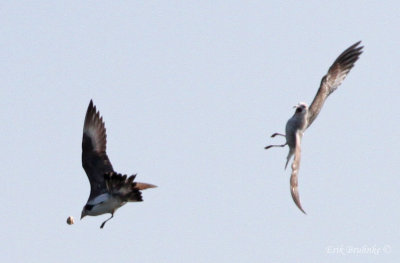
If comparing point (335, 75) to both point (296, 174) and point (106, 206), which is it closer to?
point (296, 174)

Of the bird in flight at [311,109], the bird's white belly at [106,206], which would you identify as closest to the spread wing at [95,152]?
the bird's white belly at [106,206]

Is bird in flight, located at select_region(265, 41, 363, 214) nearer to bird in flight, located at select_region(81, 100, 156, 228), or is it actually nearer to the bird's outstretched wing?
the bird's outstretched wing

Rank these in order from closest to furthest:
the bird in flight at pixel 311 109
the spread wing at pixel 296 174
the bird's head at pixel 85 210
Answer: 1. the spread wing at pixel 296 174
2. the bird in flight at pixel 311 109
3. the bird's head at pixel 85 210

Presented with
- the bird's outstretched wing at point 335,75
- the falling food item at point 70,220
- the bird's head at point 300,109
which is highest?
the bird's outstretched wing at point 335,75

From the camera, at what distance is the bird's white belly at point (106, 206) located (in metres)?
19.4

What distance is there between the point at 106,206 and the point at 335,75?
5326 mm

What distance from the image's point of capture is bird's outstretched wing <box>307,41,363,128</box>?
1939 centimetres

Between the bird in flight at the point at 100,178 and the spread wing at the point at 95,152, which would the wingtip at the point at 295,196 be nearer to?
the bird in flight at the point at 100,178

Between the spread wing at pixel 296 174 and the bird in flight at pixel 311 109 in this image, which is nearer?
the spread wing at pixel 296 174

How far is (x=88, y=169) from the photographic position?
21.5m

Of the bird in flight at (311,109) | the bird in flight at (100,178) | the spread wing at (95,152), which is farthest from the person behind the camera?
the spread wing at (95,152)

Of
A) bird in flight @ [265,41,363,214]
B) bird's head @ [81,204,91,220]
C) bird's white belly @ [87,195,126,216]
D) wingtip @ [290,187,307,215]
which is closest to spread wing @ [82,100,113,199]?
bird's head @ [81,204,91,220]

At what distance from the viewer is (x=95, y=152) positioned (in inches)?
864

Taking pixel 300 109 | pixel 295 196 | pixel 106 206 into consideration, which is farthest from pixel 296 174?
pixel 106 206
